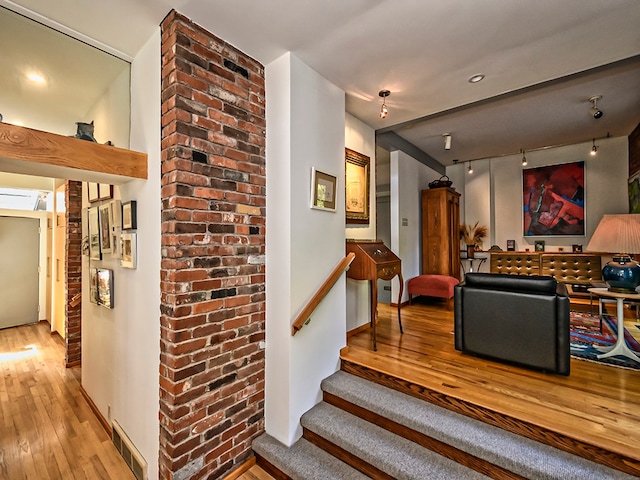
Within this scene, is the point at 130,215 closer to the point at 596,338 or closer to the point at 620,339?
the point at 620,339

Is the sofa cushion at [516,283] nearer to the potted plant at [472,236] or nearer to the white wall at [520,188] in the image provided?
the potted plant at [472,236]

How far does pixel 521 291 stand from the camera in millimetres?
2451

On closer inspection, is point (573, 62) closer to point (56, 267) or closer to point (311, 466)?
point (311, 466)

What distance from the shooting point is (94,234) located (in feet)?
9.01

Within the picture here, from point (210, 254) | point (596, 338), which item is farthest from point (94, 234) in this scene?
point (596, 338)

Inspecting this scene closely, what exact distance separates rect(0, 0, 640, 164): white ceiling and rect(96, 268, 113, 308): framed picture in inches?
60.1

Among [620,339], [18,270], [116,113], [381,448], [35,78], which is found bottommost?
[381,448]

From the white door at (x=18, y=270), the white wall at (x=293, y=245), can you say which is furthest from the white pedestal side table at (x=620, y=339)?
the white door at (x=18, y=270)

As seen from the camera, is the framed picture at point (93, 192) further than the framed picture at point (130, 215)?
Yes

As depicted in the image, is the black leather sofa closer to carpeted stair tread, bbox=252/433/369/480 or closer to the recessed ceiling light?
carpeted stair tread, bbox=252/433/369/480

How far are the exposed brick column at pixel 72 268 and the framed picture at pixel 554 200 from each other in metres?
7.63

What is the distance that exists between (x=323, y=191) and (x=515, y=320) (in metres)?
1.95

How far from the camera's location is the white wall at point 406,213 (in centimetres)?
462

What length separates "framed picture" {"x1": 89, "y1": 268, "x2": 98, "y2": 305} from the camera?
262 centimetres
